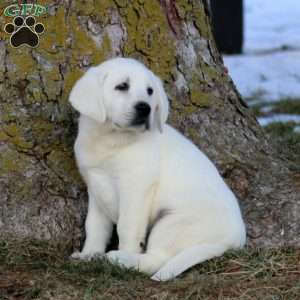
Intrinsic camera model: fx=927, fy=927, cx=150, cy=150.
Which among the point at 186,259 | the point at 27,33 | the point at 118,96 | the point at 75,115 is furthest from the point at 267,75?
the point at 186,259

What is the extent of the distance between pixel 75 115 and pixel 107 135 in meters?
0.51

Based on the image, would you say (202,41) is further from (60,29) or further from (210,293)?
(210,293)

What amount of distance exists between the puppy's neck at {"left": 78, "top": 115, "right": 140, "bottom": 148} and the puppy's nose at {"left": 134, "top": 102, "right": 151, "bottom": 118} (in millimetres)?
200

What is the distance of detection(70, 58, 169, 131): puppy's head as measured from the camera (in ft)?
17.0

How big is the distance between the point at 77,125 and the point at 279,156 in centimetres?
155

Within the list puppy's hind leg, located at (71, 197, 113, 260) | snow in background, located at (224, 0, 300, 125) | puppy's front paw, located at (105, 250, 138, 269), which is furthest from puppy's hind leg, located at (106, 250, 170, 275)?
snow in background, located at (224, 0, 300, 125)

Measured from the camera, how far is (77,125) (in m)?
5.79

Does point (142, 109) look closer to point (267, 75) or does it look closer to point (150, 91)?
point (150, 91)

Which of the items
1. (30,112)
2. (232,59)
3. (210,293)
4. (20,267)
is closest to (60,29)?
(30,112)

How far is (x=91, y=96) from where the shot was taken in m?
5.18

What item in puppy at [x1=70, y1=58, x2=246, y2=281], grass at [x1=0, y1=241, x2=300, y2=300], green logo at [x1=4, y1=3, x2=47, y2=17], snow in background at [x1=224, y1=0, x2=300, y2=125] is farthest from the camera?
snow in background at [x1=224, y1=0, x2=300, y2=125]

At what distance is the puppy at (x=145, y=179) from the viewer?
5.20 m

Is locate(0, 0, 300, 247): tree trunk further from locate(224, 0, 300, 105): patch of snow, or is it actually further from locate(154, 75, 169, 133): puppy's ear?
locate(224, 0, 300, 105): patch of snow

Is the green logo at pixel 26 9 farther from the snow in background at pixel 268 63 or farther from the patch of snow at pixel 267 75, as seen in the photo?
the patch of snow at pixel 267 75
